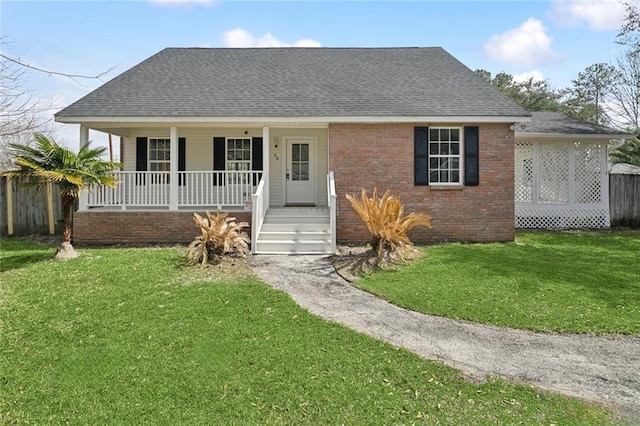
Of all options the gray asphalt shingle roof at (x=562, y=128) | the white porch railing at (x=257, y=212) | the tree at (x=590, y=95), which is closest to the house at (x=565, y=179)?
the gray asphalt shingle roof at (x=562, y=128)

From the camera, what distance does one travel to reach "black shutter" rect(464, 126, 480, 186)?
10609 mm

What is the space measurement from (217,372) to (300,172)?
9171 mm

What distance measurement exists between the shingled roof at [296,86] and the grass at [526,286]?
382 centimetres

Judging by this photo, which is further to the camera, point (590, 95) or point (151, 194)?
point (590, 95)

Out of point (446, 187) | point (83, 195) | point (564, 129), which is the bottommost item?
point (83, 195)

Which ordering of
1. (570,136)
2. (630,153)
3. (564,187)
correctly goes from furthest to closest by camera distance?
(630,153)
(564,187)
(570,136)

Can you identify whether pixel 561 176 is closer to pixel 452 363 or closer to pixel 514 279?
pixel 514 279

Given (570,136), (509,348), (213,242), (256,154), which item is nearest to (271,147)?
(256,154)

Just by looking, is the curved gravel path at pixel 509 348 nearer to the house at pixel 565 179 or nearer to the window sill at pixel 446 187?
the window sill at pixel 446 187

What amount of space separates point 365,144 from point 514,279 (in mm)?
5149

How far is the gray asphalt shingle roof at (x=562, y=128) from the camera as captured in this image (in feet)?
43.3

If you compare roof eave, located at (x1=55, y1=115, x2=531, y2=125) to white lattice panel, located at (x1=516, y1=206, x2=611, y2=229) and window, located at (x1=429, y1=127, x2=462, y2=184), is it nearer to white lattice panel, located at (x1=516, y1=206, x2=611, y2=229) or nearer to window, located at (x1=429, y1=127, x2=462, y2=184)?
window, located at (x1=429, y1=127, x2=462, y2=184)

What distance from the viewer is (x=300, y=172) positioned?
1259 centimetres

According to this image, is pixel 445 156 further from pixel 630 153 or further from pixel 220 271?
pixel 630 153
